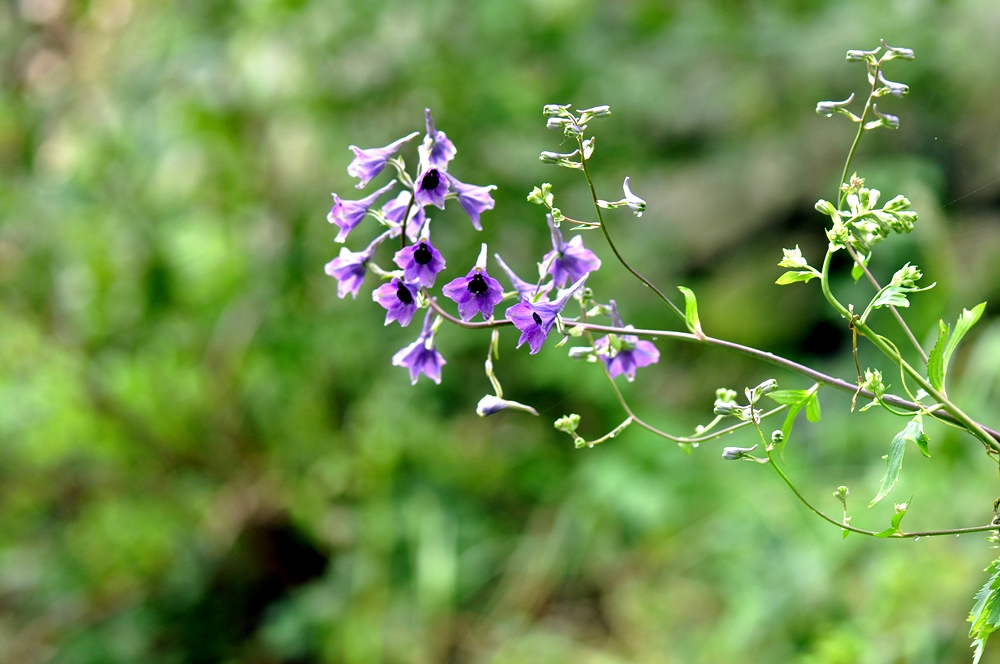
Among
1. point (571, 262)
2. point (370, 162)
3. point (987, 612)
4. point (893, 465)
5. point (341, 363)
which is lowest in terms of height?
point (341, 363)

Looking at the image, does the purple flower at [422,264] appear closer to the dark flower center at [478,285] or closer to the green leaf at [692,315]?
the dark flower center at [478,285]

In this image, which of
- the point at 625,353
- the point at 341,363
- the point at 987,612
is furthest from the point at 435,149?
the point at 341,363

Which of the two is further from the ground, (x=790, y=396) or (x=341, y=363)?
(x=790, y=396)

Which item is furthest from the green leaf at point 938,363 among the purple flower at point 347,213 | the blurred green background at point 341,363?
the blurred green background at point 341,363

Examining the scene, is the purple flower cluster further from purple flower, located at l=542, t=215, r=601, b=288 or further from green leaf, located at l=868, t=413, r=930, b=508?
green leaf, located at l=868, t=413, r=930, b=508

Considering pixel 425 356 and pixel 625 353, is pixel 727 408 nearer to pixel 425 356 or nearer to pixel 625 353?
pixel 625 353

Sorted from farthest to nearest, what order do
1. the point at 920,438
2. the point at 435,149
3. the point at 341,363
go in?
the point at 341,363 < the point at 435,149 < the point at 920,438

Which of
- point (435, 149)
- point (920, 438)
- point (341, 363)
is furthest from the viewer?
point (341, 363)

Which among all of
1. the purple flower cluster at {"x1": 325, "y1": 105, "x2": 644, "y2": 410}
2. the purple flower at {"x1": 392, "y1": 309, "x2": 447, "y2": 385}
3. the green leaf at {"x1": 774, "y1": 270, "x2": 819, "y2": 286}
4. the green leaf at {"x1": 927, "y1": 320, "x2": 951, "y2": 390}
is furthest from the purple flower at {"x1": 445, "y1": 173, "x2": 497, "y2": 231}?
the green leaf at {"x1": 927, "y1": 320, "x2": 951, "y2": 390}
